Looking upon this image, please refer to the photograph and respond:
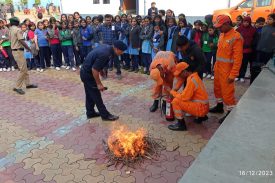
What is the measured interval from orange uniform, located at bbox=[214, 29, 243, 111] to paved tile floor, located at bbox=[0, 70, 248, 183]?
2.13 feet

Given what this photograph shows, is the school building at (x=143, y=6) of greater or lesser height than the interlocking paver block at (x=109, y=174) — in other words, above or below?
above


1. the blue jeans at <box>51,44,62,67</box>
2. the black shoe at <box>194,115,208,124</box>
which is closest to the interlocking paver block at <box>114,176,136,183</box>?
the black shoe at <box>194,115,208,124</box>

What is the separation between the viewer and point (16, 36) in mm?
6828

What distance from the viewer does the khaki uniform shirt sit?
22.2 feet

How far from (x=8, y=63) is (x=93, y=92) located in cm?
602

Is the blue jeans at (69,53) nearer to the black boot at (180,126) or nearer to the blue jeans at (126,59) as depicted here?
the blue jeans at (126,59)

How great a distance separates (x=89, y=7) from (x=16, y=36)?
1556 cm

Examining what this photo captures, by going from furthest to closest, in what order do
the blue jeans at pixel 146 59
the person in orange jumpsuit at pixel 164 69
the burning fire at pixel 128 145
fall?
1. the blue jeans at pixel 146 59
2. the person in orange jumpsuit at pixel 164 69
3. the burning fire at pixel 128 145

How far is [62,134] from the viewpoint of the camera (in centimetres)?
482

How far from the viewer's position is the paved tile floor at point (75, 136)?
12.1 feet

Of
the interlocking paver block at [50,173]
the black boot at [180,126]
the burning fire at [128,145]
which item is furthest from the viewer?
the black boot at [180,126]

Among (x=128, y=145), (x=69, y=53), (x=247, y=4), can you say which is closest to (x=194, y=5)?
(x=247, y=4)
